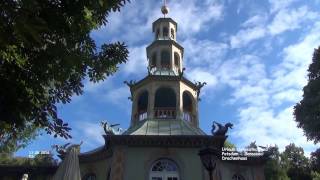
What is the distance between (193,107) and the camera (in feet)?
85.7

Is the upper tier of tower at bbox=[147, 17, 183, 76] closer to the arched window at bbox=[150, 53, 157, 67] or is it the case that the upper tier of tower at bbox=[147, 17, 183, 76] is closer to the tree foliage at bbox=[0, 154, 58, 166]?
Result: the arched window at bbox=[150, 53, 157, 67]

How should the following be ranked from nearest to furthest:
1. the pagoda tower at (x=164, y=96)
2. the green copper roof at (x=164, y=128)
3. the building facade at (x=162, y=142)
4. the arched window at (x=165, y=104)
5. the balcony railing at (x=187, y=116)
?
the building facade at (x=162, y=142), the green copper roof at (x=164, y=128), the pagoda tower at (x=164, y=96), the arched window at (x=165, y=104), the balcony railing at (x=187, y=116)

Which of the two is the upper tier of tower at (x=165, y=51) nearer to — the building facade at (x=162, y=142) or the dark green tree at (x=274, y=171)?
the building facade at (x=162, y=142)

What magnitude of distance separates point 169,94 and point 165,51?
3.99m

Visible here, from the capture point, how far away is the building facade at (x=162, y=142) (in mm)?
20641

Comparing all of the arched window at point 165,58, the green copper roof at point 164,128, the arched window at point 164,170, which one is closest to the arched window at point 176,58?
the arched window at point 165,58

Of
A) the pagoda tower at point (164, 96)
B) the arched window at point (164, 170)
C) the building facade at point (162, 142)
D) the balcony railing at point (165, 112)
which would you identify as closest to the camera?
the arched window at point (164, 170)

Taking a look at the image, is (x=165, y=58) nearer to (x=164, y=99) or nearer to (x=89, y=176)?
(x=164, y=99)

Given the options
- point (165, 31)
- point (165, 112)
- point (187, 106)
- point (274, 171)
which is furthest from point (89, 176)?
point (274, 171)

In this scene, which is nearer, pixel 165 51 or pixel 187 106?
pixel 187 106

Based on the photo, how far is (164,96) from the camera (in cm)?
2688

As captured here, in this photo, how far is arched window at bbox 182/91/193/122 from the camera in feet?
83.3

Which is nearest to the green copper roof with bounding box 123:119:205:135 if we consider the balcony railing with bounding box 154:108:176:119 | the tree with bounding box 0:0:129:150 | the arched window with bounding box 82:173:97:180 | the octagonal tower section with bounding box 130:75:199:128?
the octagonal tower section with bounding box 130:75:199:128

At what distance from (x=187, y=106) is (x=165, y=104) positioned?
160cm
